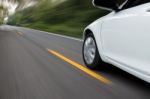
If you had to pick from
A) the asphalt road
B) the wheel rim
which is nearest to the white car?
the wheel rim

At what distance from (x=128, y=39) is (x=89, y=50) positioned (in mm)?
1781

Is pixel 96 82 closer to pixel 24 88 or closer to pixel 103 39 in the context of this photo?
pixel 103 39

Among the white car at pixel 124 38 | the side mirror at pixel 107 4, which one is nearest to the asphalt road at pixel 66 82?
the white car at pixel 124 38

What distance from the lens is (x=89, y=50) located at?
6.15 meters

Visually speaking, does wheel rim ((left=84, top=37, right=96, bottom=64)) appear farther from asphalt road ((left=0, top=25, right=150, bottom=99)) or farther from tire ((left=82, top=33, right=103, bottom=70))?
asphalt road ((left=0, top=25, right=150, bottom=99))

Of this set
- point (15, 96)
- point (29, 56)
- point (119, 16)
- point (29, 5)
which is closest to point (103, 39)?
point (119, 16)

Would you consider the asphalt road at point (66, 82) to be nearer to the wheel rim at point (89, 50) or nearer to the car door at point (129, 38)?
the wheel rim at point (89, 50)

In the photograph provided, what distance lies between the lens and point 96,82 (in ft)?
17.2

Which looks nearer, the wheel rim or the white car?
the white car

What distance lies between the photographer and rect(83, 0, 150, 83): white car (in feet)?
13.2

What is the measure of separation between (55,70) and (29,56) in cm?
245

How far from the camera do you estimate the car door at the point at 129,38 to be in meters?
4.00

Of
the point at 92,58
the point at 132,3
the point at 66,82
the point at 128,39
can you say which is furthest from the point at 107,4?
the point at 66,82

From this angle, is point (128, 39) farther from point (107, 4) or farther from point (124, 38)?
point (107, 4)
